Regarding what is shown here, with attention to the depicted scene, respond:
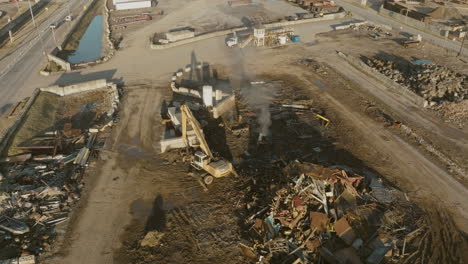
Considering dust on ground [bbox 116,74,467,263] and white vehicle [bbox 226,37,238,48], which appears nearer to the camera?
dust on ground [bbox 116,74,467,263]

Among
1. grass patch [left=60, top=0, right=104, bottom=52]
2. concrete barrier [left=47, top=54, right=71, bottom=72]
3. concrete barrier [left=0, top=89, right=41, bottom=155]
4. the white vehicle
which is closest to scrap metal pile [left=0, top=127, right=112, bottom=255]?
concrete barrier [left=0, top=89, right=41, bottom=155]

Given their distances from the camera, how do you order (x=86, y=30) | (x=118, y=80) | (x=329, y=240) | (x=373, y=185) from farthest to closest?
1. (x=86, y=30)
2. (x=118, y=80)
3. (x=373, y=185)
4. (x=329, y=240)


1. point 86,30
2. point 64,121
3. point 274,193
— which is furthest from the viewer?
point 86,30

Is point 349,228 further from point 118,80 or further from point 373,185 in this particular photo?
point 118,80

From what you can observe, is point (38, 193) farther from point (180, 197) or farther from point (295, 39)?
point (295, 39)

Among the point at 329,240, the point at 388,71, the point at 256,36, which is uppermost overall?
the point at 256,36

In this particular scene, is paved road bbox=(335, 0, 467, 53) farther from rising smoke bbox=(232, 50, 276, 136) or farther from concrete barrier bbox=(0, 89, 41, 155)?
concrete barrier bbox=(0, 89, 41, 155)

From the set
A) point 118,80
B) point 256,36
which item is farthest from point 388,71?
point 118,80

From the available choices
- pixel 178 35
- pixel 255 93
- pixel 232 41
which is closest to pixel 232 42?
pixel 232 41
